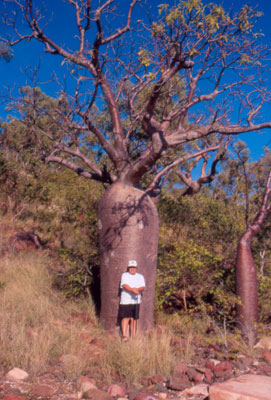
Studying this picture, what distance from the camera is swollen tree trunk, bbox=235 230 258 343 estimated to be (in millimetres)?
4633

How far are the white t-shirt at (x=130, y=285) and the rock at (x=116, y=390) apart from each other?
132cm

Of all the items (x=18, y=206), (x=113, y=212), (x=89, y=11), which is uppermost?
(x=89, y=11)

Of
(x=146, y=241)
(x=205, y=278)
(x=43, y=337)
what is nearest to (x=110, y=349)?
(x=43, y=337)

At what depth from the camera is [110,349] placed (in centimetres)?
356

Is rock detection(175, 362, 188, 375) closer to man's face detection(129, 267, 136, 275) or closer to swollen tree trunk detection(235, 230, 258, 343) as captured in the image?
man's face detection(129, 267, 136, 275)

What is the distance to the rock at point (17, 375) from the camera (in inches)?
118

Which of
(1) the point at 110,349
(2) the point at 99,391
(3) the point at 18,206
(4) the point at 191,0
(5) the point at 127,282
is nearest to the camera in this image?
(2) the point at 99,391

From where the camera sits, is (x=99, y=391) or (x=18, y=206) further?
(x=18, y=206)

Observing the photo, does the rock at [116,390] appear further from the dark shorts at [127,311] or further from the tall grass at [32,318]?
the dark shorts at [127,311]

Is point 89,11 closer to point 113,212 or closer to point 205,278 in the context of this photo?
point 113,212

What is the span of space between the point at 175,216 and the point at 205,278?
1.49 metres

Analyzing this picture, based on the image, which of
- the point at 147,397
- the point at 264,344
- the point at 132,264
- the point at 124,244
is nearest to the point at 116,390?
the point at 147,397

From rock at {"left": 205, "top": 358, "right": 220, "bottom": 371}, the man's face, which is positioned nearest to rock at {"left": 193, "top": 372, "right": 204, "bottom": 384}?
rock at {"left": 205, "top": 358, "right": 220, "bottom": 371}

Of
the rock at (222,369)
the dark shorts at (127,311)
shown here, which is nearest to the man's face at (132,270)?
the dark shorts at (127,311)
